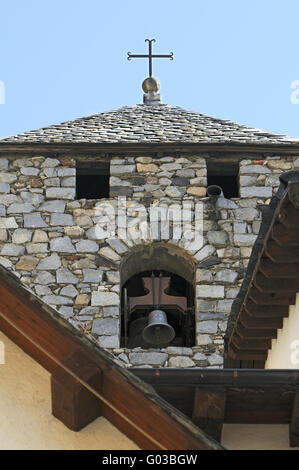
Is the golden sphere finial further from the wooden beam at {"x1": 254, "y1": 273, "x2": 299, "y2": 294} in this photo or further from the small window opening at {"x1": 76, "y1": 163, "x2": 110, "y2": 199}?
the wooden beam at {"x1": 254, "y1": 273, "x2": 299, "y2": 294}

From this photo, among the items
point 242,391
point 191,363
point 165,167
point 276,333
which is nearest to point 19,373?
point 242,391

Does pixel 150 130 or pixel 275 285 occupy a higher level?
pixel 150 130

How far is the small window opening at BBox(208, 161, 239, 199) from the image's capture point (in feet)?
40.1

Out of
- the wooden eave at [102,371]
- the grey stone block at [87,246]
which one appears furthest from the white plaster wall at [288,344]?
the grey stone block at [87,246]

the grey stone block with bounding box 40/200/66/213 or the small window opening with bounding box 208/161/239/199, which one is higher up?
the small window opening with bounding box 208/161/239/199

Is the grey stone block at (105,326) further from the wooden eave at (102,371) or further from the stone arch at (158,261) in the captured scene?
the wooden eave at (102,371)

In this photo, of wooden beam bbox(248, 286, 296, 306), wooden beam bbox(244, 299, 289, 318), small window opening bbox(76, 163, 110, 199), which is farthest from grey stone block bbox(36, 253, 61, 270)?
wooden beam bbox(248, 286, 296, 306)

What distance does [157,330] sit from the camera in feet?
34.4

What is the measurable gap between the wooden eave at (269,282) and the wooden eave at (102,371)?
126 cm

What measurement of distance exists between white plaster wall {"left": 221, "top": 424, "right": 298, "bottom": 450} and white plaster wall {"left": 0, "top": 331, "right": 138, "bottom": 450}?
0.73 m

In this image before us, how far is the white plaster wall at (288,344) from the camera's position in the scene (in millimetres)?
6512

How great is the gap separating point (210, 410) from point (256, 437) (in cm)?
25

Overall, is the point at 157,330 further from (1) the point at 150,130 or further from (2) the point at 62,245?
(1) the point at 150,130

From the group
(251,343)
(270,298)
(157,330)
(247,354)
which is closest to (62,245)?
(157,330)
